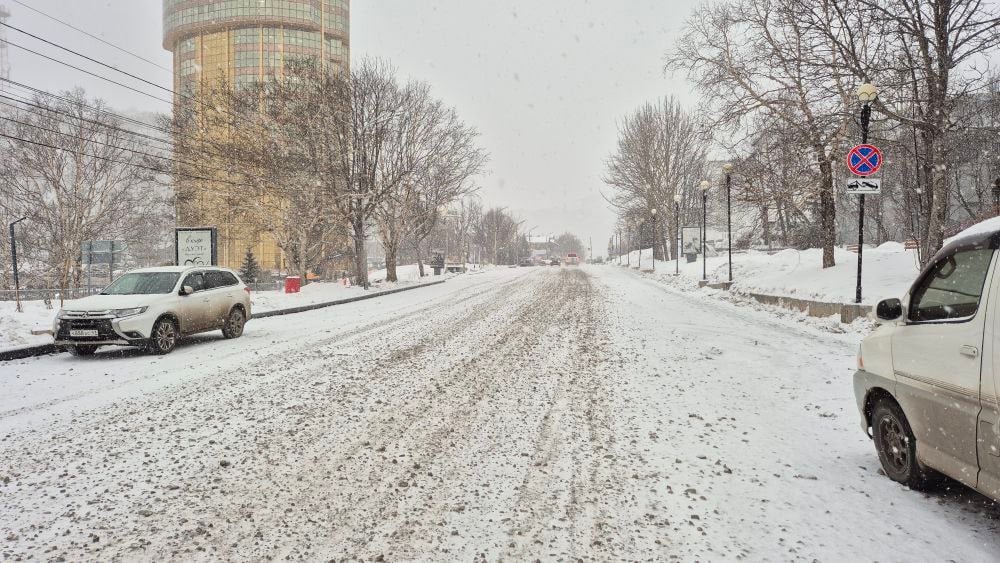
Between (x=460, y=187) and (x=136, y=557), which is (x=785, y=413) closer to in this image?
(x=136, y=557)

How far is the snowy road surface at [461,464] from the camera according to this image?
2.87 metres

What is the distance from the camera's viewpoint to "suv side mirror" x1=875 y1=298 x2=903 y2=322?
364cm

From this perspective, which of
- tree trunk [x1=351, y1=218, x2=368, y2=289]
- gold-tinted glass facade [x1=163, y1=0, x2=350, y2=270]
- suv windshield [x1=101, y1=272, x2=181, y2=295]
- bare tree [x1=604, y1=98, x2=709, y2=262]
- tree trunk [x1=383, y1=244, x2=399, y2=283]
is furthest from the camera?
gold-tinted glass facade [x1=163, y1=0, x2=350, y2=270]

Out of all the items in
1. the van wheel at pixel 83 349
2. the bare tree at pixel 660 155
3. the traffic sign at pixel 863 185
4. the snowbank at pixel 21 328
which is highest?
the bare tree at pixel 660 155

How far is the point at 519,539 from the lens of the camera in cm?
287

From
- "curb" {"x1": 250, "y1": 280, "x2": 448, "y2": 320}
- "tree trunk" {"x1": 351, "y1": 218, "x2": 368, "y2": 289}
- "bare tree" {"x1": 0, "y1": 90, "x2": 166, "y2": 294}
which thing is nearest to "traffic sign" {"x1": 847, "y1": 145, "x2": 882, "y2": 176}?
"curb" {"x1": 250, "y1": 280, "x2": 448, "y2": 320}

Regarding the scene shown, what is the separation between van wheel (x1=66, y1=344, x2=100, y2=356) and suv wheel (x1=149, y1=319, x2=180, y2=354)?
0.85m

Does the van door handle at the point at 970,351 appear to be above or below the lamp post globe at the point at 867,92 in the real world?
below

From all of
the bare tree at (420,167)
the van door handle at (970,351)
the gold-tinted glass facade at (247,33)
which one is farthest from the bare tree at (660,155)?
the gold-tinted glass facade at (247,33)

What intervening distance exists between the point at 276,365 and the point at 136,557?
5283 mm

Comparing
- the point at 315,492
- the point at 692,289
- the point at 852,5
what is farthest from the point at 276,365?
the point at 692,289

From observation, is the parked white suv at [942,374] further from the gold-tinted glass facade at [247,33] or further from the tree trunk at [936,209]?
the gold-tinted glass facade at [247,33]

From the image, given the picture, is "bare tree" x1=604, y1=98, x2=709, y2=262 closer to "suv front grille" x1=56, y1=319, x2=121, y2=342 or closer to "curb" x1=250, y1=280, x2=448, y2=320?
"curb" x1=250, y1=280, x2=448, y2=320

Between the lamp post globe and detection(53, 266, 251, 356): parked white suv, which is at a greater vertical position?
the lamp post globe
